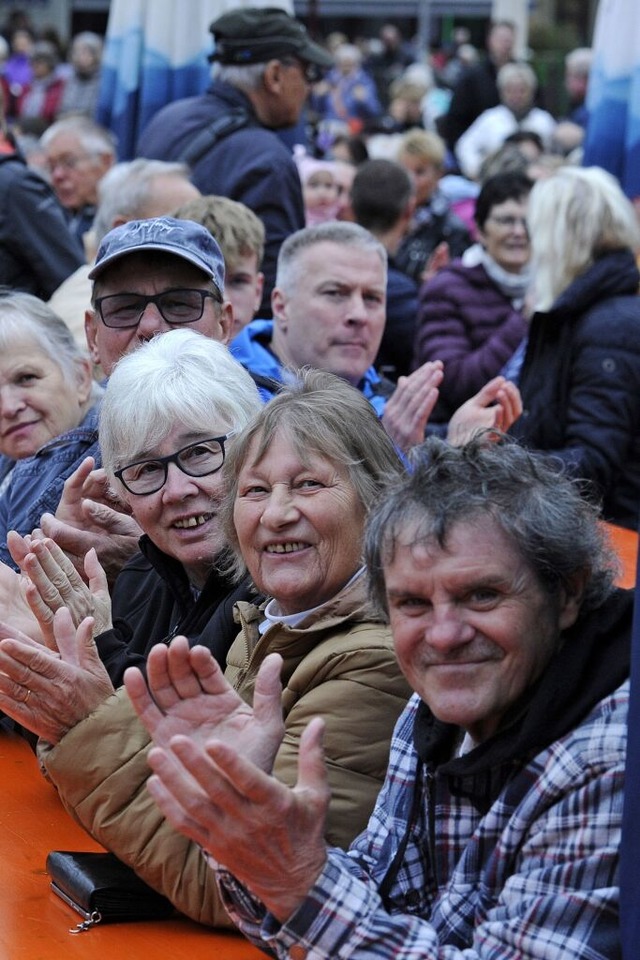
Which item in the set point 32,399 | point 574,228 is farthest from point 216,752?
point 574,228

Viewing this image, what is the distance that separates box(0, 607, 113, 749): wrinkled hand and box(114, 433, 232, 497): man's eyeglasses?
2.02ft

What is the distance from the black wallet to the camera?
2.70 meters

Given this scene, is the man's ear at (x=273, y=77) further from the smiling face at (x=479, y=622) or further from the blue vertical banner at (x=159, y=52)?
the smiling face at (x=479, y=622)

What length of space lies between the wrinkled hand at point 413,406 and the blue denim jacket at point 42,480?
2.66 feet

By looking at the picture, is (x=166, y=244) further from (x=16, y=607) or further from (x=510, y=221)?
(x=510, y=221)

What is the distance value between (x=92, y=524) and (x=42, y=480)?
1.25ft

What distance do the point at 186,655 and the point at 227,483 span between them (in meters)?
0.70

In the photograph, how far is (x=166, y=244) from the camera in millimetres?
3992

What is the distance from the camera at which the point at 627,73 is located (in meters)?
7.32

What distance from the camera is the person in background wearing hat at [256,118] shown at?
586 cm

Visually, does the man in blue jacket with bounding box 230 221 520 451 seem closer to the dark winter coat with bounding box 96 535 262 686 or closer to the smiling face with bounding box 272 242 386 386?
the smiling face with bounding box 272 242 386 386

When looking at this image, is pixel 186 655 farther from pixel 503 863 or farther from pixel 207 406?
pixel 207 406

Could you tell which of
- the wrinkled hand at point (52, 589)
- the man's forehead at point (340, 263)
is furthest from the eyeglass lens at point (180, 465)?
the man's forehead at point (340, 263)

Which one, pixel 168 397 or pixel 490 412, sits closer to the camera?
pixel 168 397
